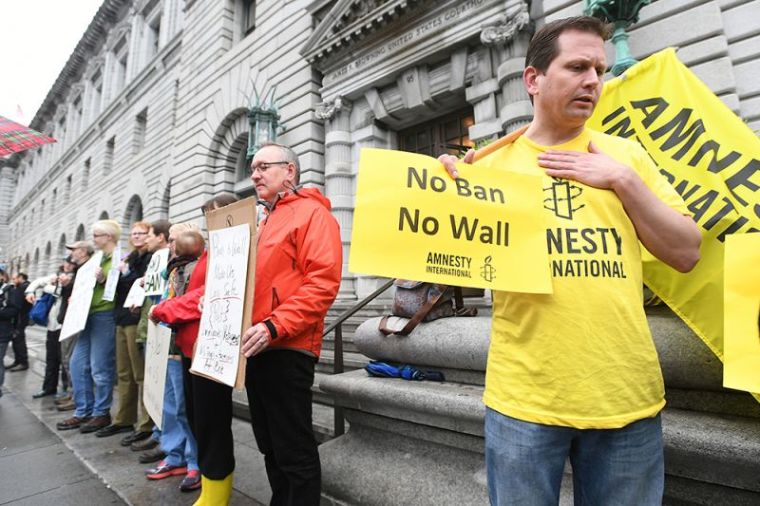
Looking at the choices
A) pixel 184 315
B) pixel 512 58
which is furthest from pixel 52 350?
pixel 512 58

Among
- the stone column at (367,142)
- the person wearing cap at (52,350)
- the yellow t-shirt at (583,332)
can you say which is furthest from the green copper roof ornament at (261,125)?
the yellow t-shirt at (583,332)

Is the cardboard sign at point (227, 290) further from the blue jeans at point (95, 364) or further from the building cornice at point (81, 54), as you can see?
the building cornice at point (81, 54)

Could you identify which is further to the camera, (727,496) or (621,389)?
(727,496)

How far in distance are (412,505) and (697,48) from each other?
6628 mm

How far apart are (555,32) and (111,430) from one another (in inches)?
217

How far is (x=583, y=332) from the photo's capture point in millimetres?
1048

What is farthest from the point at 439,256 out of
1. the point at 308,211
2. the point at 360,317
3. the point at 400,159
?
the point at 360,317

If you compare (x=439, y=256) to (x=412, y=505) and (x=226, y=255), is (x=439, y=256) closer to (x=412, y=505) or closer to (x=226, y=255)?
(x=226, y=255)

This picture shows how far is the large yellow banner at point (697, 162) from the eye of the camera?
67.2 inches

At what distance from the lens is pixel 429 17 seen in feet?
25.6

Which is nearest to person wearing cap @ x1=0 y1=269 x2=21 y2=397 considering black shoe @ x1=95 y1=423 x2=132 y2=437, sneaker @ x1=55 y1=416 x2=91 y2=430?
sneaker @ x1=55 y1=416 x2=91 y2=430

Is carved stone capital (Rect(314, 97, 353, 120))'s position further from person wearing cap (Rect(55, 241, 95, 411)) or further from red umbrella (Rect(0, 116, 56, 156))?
red umbrella (Rect(0, 116, 56, 156))

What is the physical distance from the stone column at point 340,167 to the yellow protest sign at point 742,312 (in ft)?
25.5

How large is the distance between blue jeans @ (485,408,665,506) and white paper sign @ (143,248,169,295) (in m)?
3.54
